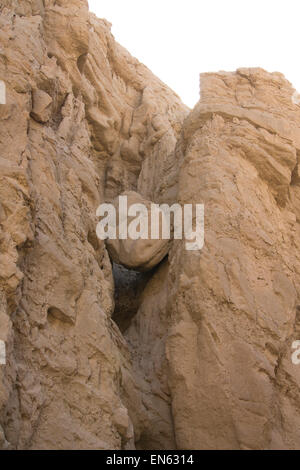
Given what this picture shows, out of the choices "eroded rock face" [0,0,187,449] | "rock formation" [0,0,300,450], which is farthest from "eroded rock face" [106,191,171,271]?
"eroded rock face" [0,0,187,449]

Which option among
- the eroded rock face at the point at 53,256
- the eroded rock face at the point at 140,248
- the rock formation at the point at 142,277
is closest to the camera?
the eroded rock face at the point at 53,256

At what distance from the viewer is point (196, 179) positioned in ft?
25.4

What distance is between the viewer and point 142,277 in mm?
8250

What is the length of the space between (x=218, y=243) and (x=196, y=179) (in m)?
1.26

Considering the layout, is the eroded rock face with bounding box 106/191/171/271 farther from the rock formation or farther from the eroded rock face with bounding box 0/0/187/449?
the eroded rock face with bounding box 0/0/187/449

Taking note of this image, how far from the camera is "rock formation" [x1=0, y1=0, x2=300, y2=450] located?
5.04 m

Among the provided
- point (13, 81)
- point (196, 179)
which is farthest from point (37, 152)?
point (196, 179)

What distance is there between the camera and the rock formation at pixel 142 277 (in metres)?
5.04

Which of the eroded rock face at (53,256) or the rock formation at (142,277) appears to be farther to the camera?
the rock formation at (142,277)

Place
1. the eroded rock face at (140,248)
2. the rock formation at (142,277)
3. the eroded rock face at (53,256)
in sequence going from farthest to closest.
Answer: the eroded rock face at (140,248) < the rock formation at (142,277) < the eroded rock face at (53,256)

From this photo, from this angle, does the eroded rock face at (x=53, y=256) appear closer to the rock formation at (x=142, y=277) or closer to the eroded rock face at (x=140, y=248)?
the rock formation at (x=142, y=277)

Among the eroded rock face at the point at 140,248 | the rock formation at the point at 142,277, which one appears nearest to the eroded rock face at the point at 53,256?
the rock formation at the point at 142,277
